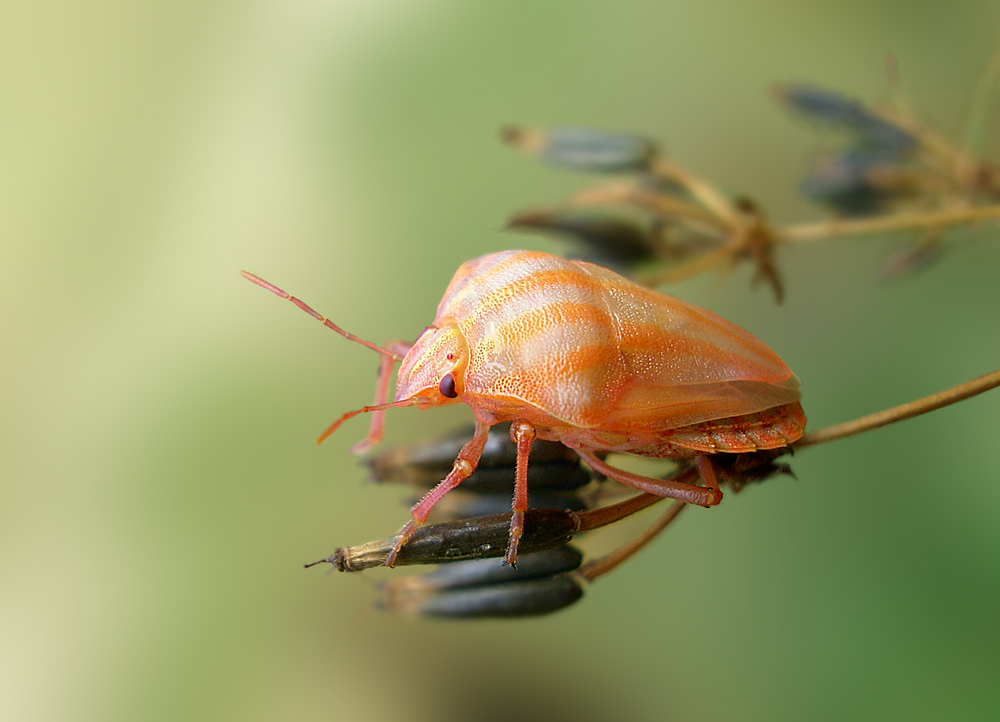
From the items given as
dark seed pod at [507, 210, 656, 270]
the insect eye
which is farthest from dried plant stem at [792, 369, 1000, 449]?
dark seed pod at [507, 210, 656, 270]

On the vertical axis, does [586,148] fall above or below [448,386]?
above

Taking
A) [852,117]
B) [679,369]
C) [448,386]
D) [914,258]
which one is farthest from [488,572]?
[852,117]

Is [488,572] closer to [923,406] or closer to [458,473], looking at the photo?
[458,473]

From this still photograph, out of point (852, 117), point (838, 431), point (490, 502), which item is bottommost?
point (490, 502)

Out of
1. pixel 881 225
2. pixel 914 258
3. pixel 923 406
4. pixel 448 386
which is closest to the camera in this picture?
pixel 923 406

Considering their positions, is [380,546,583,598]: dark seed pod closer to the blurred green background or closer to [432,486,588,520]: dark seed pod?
[432,486,588,520]: dark seed pod

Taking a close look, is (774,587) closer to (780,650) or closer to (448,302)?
(780,650)

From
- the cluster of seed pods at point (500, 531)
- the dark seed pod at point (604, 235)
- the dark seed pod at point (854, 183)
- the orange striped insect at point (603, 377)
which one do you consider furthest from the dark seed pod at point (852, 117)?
the cluster of seed pods at point (500, 531)
